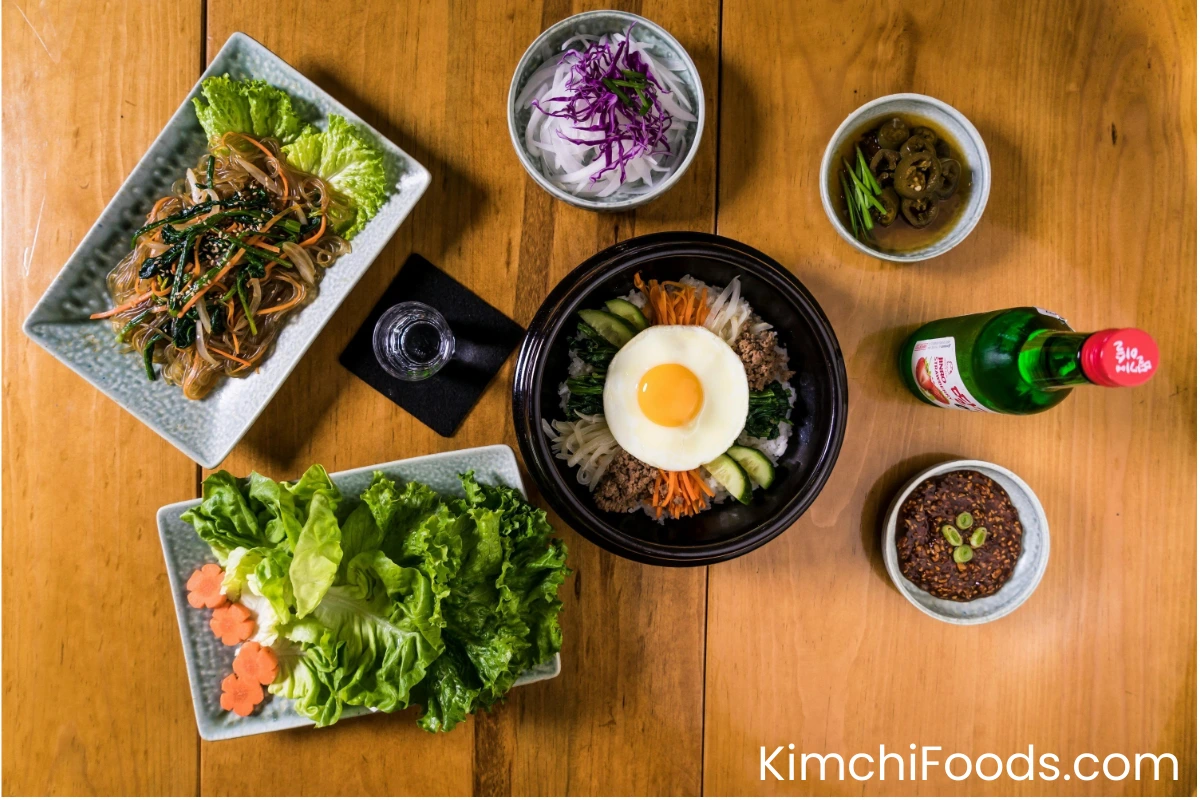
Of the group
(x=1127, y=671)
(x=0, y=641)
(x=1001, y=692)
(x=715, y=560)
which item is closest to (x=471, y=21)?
(x=715, y=560)

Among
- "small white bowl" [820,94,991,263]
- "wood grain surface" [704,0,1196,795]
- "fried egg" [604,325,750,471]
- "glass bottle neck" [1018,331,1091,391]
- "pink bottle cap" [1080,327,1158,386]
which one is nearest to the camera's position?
"pink bottle cap" [1080,327,1158,386]

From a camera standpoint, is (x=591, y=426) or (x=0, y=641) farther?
(x=0, y=641)

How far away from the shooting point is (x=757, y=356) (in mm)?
1523

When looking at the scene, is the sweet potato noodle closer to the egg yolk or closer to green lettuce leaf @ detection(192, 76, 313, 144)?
green lettuce leaf @ detection(192, 76, 313, 144)

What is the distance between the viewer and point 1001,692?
1.79m

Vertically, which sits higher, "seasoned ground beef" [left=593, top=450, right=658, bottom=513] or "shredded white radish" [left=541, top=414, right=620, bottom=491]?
"shredded white radish" [left=541, top=414, right=620, bottom=491]

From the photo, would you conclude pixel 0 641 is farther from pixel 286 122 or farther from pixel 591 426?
pixel 591 426

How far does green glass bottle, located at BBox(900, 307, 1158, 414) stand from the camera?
1155mm

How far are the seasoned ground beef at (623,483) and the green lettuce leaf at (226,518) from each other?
68 centimetres

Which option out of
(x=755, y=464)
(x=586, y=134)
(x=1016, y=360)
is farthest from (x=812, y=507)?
(x=586, y=134)

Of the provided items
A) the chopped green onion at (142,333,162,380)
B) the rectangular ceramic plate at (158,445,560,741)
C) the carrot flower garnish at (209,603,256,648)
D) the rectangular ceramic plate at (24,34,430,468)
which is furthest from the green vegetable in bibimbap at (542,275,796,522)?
the chopped green onion at (142,333,162,380)

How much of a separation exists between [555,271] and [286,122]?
2.11ft

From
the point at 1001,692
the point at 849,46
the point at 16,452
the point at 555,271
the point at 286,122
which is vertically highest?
the point at 849,46

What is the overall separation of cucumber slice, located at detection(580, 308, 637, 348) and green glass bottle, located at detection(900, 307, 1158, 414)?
25.7 inches
